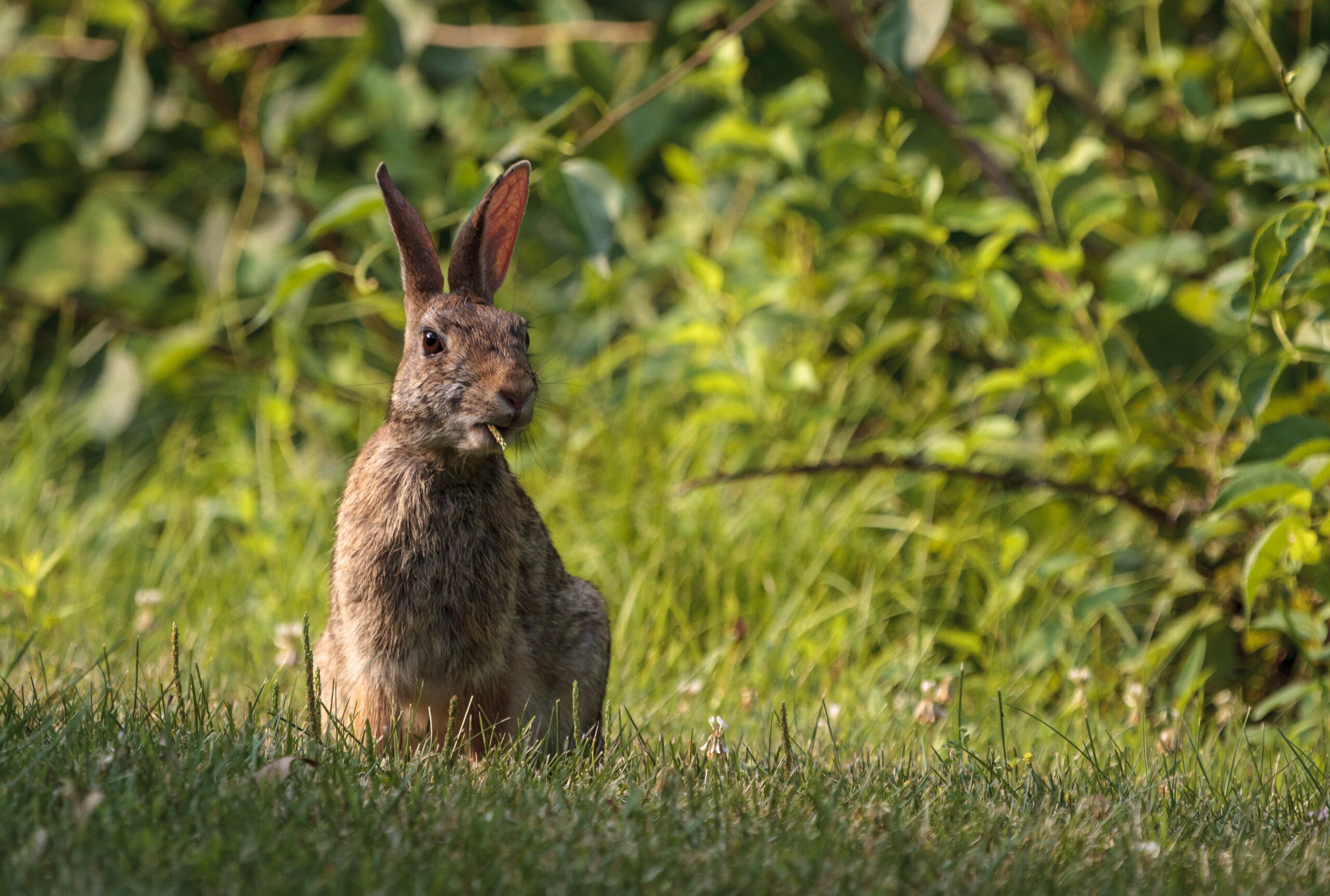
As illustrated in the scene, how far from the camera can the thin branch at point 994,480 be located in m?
4.57

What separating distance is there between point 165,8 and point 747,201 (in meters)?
2.56

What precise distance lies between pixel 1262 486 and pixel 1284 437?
25 cm

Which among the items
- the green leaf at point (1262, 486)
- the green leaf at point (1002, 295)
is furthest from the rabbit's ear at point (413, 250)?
the green leaf at point (1262, 486)

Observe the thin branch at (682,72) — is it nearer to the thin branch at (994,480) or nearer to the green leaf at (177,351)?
the thin branch at (994,480)

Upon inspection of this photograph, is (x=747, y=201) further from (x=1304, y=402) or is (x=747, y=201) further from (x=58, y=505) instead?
(x=58, y=505)

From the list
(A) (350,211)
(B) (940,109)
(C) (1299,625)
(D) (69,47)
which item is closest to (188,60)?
(D) (69,47)

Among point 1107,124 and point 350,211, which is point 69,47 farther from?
point 1107,124

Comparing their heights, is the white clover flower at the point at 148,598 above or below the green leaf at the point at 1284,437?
above

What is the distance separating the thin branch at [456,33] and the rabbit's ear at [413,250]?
262cm

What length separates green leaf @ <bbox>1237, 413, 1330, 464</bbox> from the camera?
378 centimetres

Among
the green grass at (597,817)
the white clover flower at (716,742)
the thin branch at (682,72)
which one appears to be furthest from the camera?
the thin branch at (682,72)

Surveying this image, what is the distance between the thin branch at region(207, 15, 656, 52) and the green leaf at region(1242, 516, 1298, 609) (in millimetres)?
3310

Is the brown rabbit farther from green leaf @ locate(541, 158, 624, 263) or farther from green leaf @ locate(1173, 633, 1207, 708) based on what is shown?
green leaf @ locate(1173, 633, 1207, 708)

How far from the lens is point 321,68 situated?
6.06 metres
